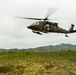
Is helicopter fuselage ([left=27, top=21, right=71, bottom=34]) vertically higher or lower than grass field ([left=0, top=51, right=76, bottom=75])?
higher

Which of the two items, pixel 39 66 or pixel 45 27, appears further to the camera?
pixel 45 27

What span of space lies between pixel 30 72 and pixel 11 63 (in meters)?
5.67

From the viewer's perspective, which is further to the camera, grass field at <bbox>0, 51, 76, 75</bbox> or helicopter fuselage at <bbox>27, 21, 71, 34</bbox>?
helicopter fuselage at <bbox>27, 21, 71, 34</bbox>

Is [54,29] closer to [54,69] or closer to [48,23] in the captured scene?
[48,23]

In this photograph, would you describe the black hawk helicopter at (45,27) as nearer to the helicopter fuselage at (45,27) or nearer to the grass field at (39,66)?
the helicopter fuselage at (45,27)

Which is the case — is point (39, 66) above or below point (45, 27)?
below

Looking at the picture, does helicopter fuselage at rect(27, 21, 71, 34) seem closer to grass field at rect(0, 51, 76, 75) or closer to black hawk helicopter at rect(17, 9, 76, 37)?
black hawk helicopter at rect(17, 9, 76, 37)

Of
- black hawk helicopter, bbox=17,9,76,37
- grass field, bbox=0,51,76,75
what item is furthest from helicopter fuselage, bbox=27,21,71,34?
grass field, bbox=0,51,76,75

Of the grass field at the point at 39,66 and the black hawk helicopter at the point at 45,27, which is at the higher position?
the black hawk helicopter at the point at 45,27

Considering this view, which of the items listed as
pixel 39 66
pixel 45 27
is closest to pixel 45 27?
pixel 45 27

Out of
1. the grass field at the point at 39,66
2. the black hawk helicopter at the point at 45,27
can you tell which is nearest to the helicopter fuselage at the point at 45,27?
the black hawk helicopter at the point at 45,27

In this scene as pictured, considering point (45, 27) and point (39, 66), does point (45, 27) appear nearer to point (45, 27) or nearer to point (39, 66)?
point (45, 27)

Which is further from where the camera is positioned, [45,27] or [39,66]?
[45,27]

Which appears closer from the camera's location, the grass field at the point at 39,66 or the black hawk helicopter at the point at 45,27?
the grass field at the point at 39,66
